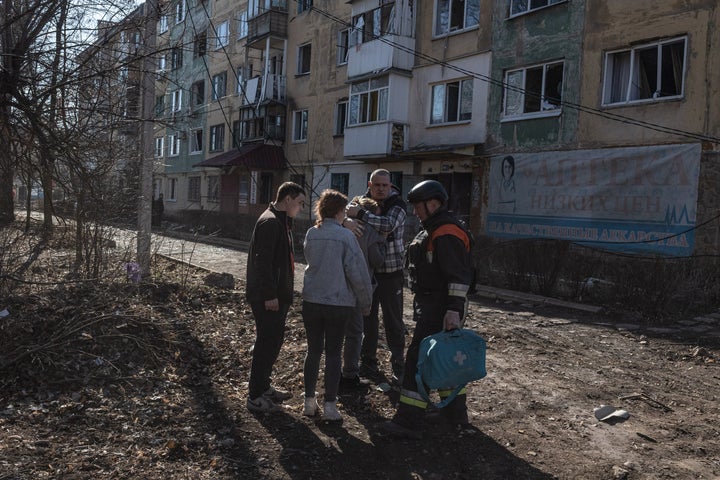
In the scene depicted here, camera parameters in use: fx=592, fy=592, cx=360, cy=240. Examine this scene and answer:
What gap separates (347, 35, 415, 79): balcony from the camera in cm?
1983

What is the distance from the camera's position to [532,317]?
29.0 feet

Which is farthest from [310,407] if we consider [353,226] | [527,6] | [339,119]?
[339,119]

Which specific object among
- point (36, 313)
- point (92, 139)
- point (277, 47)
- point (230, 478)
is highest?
point (277, 47)

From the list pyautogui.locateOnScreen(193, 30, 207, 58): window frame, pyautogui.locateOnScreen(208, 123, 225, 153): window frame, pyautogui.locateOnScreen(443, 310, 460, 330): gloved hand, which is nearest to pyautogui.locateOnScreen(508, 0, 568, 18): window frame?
pyautogui.locateOnScreen(193, 30, 207, 58): window frame

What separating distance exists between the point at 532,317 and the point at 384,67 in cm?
1336

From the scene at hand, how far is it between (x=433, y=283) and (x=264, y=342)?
1.32 meters

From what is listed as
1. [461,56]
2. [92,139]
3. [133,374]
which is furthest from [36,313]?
[461,56]

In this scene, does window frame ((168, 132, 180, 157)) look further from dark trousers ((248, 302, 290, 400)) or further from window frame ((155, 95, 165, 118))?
dark trousers ((248, 302, 290, 400))

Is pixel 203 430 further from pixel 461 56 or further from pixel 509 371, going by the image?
pixel 461 56

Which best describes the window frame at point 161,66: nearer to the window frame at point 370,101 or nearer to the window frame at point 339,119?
the window frame at point 370,101

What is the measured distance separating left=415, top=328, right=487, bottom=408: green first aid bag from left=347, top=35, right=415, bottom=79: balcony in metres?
17.1

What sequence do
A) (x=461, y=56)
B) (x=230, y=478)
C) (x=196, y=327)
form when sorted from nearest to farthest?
(x=230, y=478)
(x=196, y=327)
(x=461, y=56)

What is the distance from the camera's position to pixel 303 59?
87.4 feet

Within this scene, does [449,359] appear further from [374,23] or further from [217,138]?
[217,138]
